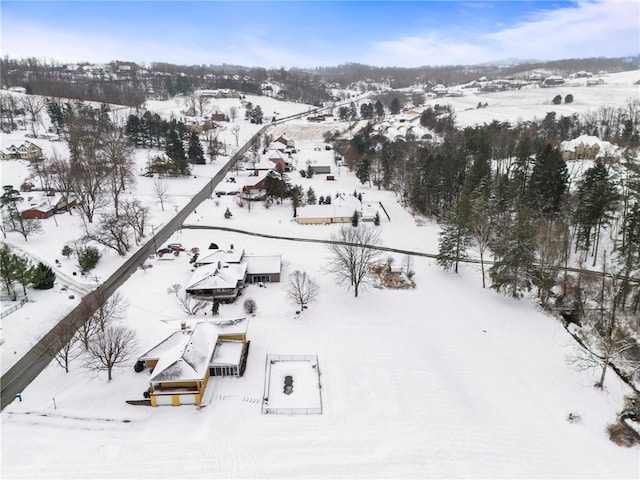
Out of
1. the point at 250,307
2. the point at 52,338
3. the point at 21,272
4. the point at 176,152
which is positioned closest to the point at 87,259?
the point at 21,272

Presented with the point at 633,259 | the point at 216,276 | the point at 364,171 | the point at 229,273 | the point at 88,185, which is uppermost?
the point at 88,185

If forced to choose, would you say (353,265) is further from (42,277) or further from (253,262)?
(42,277)

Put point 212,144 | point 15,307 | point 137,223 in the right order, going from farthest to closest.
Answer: point 212,144, point 137,223, point 15,307

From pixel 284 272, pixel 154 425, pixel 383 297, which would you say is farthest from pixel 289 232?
pixel 154 425

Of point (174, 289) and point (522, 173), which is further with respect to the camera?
point (522, 173)

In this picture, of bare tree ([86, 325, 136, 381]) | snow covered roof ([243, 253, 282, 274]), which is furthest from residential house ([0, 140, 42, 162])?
bare tree ([86, 325, 136, 381])

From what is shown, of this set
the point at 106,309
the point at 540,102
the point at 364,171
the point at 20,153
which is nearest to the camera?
A: the point at 106,309

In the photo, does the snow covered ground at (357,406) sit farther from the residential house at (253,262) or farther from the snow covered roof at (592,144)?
the snow covered roof at (592,144)
